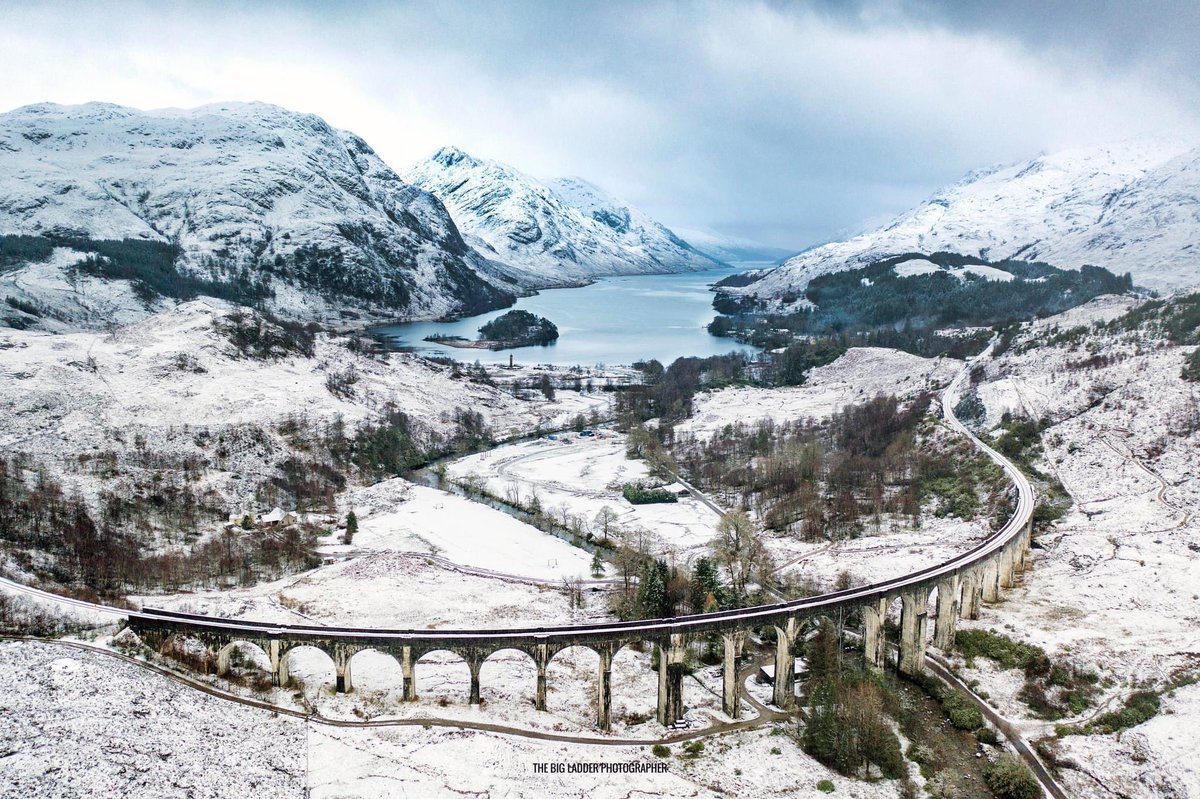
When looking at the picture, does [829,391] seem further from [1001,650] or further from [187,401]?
[187,401]

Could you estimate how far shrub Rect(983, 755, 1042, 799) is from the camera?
3928cm

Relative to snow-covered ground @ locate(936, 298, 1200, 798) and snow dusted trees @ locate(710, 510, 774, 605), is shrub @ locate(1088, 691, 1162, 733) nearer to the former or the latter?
snow-covered ground @ locate(936, 298, 1200, 798)

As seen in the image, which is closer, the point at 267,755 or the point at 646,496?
the point at 267,755

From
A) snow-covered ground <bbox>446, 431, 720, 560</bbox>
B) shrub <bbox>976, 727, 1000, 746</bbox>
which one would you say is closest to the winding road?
shrub <bbox>976, 727, 1000, 746</bbox>

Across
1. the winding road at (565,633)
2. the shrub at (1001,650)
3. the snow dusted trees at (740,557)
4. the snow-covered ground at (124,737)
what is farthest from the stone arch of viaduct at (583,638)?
the snow dusted trees at (740,557)

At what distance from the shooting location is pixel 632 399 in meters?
155

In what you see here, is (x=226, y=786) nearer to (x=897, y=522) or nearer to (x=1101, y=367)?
(x=897, y=522)

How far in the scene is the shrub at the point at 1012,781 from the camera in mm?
39281

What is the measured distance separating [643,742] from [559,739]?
477 cm

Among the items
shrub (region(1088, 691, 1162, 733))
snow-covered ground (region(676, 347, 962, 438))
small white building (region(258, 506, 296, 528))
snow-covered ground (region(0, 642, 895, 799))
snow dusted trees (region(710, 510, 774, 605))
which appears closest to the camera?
snow-covered ground (region(0, 642, 895, 799))

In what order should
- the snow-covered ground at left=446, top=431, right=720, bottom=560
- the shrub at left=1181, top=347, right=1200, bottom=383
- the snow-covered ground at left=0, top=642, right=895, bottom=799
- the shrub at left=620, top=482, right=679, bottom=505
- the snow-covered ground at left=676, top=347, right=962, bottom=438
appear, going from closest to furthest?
the snow-covered ground at left=0, top=642, right=895, bottom=799
the snow-covered ground at left=446, top=431, right=720, bottom=560
the shrub at left=1181, top=347, right=1200, bottom=383
the shrub at left=620, top=482, right=679, bottom=505
the snow-covered ground at left=676, top=347, right=962, bottom=438

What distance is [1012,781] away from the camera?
130 ft

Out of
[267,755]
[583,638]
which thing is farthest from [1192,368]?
[267,755]

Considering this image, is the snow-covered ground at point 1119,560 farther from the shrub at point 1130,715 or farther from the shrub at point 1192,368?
the shrub at point 1192,368
